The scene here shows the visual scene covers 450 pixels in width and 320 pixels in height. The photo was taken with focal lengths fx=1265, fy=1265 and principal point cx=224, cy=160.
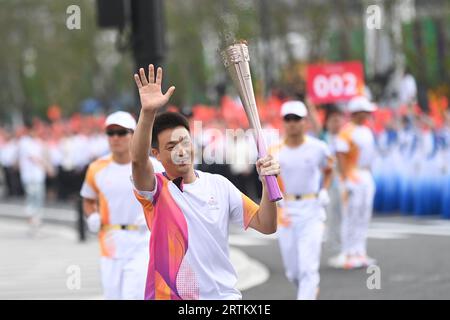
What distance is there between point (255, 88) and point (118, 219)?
1023 inches

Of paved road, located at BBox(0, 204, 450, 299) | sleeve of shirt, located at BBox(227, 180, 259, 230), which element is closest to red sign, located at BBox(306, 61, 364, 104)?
paved road, located at BBox(0, 204, 450, 299)

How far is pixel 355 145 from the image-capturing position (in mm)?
14023

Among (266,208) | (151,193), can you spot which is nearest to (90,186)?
(151,193)

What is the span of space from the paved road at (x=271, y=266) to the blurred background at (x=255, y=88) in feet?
0.11

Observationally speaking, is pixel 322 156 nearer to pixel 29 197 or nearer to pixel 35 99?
pixel 29 197

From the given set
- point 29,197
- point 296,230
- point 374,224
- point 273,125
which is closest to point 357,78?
point 273,125

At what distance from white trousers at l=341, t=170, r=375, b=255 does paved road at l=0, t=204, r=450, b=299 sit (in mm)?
335

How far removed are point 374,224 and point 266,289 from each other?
23.3 ft

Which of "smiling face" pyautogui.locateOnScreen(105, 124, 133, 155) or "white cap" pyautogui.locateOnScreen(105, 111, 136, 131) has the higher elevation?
"white cap" pyautogui.locateOnScreen(105, 111, 136, 131)

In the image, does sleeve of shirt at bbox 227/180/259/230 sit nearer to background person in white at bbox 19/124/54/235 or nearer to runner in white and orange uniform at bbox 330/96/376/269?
runner in white and orange uniform at bbox 330/96/376/269

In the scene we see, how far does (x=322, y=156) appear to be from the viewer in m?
11.3

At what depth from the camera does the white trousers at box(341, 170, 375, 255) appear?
1409 cm

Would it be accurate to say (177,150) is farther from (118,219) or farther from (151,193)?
(118,219)
